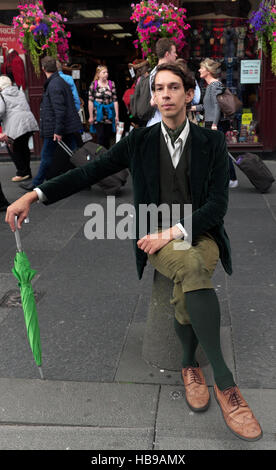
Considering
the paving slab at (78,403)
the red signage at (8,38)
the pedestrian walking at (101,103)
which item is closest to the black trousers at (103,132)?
the pedestrian walking at (101,103)

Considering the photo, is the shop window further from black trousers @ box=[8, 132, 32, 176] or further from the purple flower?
black trousers @ box=[8, 132, 32, 176]

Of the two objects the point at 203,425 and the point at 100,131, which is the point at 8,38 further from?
the point at 203,425

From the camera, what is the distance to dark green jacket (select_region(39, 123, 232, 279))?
9.42 feet

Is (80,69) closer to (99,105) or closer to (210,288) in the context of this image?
(99,105)

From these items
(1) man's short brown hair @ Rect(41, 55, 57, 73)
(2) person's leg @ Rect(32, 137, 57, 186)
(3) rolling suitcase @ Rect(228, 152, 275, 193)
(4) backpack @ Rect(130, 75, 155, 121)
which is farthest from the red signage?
(3) rolling suitcase @ Rect(228, 152, 275, 193)

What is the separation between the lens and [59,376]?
10.2 ft

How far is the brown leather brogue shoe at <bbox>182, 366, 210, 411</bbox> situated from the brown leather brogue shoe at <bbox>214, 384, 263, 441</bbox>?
0.09m

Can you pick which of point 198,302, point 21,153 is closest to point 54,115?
point 21,153

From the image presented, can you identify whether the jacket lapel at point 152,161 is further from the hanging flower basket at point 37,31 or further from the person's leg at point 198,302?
the hanging flower basket at point 37,31

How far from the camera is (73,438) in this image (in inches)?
99.7

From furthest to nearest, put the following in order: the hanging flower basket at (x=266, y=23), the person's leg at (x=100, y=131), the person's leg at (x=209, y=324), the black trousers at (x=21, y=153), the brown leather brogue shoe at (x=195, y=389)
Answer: the person's leg at (x=100, y=131) → the hanging flower basket at (x=266, y=23) → the black trousers at (x=21, y=153) → the brown leather brogue shoe at (x=195, y=389) → the person's leg at (x=209, y=324)

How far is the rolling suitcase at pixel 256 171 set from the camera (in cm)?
758

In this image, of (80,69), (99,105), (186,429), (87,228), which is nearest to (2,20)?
(80,69)

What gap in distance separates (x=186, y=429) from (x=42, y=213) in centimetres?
504
